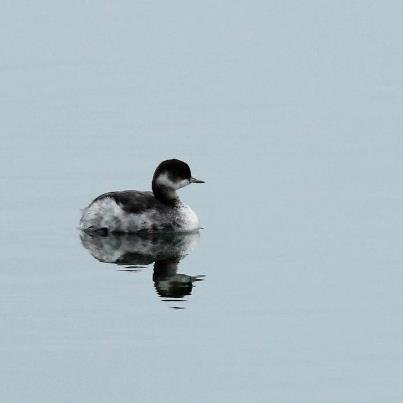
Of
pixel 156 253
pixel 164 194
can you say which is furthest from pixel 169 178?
pixel 156 253

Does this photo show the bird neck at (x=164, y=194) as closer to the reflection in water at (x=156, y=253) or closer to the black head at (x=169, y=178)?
the black head at (x=169, y=178)

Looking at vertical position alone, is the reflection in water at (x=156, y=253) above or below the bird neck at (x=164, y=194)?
below

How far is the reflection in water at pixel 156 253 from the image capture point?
20.2 meters

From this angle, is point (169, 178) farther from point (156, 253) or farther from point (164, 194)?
point (156, 253)

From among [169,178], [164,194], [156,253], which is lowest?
[156,253]

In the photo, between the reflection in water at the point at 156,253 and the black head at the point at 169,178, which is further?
the black head at the point at 169,178

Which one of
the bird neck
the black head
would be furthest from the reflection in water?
the black head

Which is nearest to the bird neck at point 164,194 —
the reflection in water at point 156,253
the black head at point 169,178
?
the black head at point 169,178

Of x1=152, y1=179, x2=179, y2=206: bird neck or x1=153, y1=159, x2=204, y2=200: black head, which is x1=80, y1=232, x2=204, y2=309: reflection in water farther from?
x1=153, y1=159, x2=204, y2=200: black head

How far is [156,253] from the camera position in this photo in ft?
74.3

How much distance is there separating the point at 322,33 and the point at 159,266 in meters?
30.0

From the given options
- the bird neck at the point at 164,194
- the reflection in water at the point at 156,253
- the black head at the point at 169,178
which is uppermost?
the black head at the point at 169,178

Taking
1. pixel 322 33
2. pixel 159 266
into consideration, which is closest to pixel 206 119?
pixel 159 266

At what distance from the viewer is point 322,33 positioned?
50.5 m
